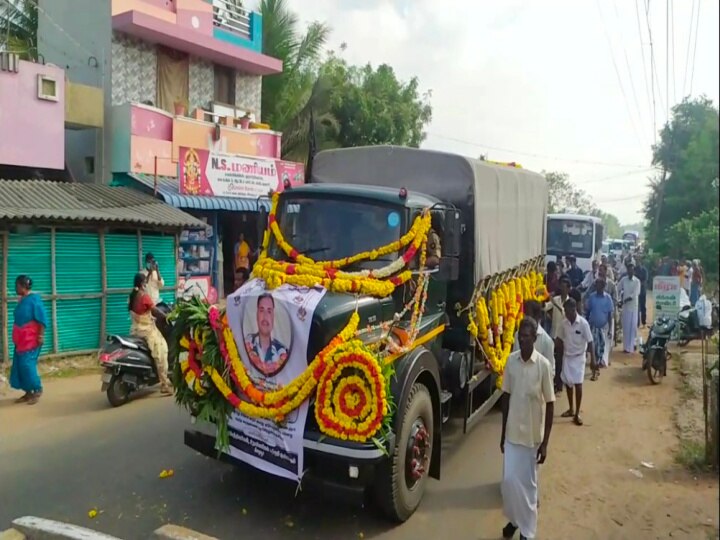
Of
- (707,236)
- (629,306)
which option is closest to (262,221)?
(707,236)

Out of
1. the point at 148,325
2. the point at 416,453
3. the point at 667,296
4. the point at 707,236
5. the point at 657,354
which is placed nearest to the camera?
the point at 707,236

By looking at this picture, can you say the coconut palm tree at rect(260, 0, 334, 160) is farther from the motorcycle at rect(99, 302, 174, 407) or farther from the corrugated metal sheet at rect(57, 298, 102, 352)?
the motorcycle at rect(99, 302, 174, 407)

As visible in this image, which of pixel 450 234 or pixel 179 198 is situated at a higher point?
pixel 179 198

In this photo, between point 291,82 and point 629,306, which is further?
point 291,82

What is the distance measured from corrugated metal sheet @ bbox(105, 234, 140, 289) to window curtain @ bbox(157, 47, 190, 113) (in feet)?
20.5

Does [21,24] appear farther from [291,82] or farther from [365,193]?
[365,193]

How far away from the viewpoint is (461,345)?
6062mm

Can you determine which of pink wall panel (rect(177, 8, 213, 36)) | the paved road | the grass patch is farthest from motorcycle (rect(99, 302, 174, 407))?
pink wall panel (rect(177, 8, 213, 36))

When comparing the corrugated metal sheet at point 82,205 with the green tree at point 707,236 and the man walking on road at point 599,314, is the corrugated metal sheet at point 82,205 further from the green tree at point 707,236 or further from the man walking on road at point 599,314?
the green tree at point 707,236

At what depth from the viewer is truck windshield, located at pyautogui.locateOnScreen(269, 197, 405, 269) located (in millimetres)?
5008

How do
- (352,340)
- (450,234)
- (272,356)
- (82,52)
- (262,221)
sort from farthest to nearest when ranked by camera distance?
1. (82,52)
2. (262,221)
3. (450,234)
4. (272,356)
5. (352,340)

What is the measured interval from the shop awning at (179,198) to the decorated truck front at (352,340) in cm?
754

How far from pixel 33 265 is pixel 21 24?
11.3 m

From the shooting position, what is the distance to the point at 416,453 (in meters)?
4.68
